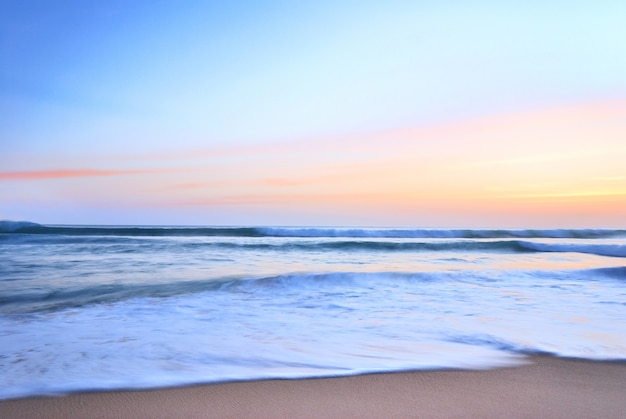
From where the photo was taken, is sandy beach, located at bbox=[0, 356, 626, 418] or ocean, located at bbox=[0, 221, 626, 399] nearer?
sandy beach, located at bbox=[0, 356, 626, 418]

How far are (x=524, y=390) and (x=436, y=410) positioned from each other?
23.2 inches

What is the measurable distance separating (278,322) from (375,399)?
6.83 feet

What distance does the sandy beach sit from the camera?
85.8 inches

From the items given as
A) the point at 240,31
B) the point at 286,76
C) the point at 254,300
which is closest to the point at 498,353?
the point at 254,300

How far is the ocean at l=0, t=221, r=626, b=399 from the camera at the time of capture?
2.88 m

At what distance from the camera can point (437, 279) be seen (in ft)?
24.7

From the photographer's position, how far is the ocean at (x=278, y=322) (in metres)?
2.88

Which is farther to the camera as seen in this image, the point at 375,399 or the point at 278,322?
the point at 278,322

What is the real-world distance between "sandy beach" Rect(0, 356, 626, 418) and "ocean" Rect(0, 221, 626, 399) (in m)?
0.14

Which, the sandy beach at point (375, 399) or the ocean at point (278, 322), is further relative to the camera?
the ocean at point (278, 322)

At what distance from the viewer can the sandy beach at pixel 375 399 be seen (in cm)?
218

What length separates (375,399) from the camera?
7.63ft

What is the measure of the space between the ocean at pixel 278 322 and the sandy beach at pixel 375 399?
14 centimetres

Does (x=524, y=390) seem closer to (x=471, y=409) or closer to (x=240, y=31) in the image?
(x=471, y=409)
